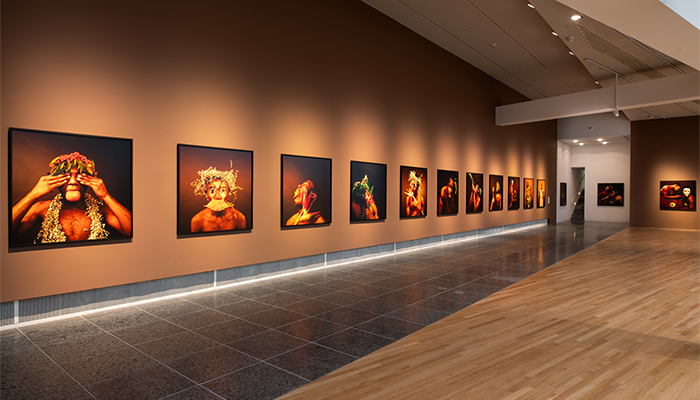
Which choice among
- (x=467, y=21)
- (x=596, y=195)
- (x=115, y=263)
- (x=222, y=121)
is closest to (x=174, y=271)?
(x=115, y=263)

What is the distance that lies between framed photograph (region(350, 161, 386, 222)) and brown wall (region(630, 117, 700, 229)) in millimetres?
20907

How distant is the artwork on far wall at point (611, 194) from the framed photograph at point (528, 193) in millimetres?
9945

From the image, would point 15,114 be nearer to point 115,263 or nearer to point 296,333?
point 115,263

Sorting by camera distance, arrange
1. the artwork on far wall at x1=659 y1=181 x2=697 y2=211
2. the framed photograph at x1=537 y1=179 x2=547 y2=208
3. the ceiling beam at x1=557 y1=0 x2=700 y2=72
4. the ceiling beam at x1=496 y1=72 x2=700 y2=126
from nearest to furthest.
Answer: the ceiling beam at x1=557 y1=0 x2=700 y2=72 → the ceiling beam at x1=496 y1=72 x2=700 y2=126 → the artwork on far wall at x1=659 y1=181 x2=697 y2=211 → the framed photograph at x1=537 y1=179 x2=547 y2=208

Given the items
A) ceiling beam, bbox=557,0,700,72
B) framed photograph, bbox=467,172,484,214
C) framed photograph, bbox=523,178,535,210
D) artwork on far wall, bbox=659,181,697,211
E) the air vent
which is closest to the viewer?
ceiling beam, bbox=557,0,700,72

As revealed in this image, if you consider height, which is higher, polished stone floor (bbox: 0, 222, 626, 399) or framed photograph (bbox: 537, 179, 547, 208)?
framed photograph (bbox: 537, 179, 547, 208)

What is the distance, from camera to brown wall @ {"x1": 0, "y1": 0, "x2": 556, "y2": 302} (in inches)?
250

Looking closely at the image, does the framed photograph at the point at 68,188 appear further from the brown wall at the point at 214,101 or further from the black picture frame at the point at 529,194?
the black picture frame at the point at 529,194

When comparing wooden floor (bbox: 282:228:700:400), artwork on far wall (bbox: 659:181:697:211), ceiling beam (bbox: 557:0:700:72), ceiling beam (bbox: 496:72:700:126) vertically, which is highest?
ceiling beam (bbox: 496:72:700:126)

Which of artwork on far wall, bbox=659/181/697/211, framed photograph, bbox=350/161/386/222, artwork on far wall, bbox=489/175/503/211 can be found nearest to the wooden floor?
framed photograph, bbox=350/161/386/222

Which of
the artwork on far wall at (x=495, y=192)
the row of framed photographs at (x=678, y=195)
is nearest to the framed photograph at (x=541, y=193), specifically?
the artwork on far wall at (x=495, y=192)

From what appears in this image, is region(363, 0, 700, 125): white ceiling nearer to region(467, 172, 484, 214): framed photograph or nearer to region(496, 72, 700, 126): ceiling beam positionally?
region(496, 72, 700, 126): ceiling beam

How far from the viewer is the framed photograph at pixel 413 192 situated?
13852 millimetres

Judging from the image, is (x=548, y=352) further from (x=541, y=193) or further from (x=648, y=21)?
(x=541, y=193)
